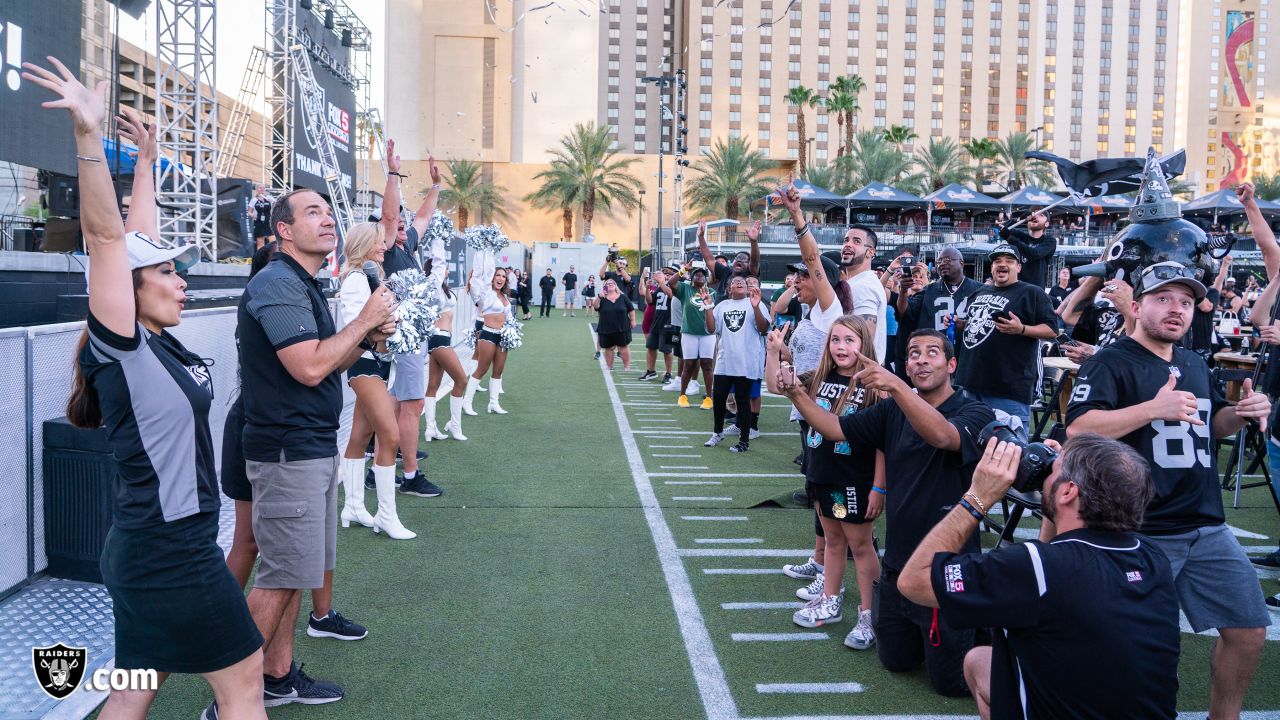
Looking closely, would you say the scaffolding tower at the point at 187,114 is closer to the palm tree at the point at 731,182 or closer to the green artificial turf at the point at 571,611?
the green artificial turf at the point at 571,611

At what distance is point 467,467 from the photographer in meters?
8.65

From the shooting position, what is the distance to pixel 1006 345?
6.11 meters

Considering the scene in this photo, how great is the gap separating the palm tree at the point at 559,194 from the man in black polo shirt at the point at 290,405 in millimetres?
52094

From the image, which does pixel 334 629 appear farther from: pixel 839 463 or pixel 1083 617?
pixel 1083 617

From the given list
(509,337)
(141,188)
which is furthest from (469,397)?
(141,188)

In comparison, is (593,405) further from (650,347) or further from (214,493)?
(214,493)

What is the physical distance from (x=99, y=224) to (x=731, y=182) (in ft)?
179

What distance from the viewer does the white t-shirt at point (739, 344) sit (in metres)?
9.68

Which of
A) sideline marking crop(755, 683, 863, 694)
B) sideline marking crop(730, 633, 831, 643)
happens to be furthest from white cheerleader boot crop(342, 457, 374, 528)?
sideline marking crop(755, 683, 863, 694)

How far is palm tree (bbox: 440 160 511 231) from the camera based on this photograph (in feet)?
182

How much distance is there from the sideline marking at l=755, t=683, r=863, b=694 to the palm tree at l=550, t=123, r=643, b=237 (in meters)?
50.3

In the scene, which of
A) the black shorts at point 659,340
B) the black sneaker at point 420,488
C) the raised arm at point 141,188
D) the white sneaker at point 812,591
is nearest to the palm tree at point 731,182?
the black shorts at point 659,340

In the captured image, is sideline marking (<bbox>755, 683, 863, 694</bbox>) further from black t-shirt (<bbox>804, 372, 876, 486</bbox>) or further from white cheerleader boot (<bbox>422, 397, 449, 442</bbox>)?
white cheerleader boot (<bbox>422, 397, 449, 442</bbox>)

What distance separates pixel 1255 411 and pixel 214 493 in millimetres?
3769
